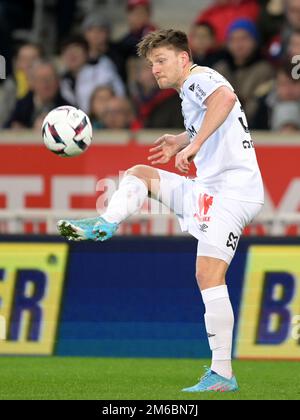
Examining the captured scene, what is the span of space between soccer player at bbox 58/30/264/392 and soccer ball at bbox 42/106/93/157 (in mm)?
466

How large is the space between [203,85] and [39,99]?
786cm

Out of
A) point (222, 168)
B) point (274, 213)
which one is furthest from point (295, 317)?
point (222, 168)

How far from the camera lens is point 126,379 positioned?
973 centimetres

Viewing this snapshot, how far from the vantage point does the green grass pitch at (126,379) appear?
8.55 metres

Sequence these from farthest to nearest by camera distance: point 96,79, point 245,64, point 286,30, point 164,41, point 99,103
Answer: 1. point 96,79
2. point 286,30
3. point 245,64
4. point 99,103
5. point 164,41

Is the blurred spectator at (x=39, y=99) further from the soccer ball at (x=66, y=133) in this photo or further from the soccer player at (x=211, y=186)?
the soccer player at (x=211, y=186)

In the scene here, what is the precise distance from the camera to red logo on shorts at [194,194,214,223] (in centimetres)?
895

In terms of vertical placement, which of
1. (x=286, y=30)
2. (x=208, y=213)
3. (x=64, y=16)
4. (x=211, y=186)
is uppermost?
(x=64, y=16)

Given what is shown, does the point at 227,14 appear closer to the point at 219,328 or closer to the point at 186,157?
the point at 219,328

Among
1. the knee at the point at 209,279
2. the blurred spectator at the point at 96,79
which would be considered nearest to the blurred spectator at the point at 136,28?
the blurred spectator at the point at 96,79

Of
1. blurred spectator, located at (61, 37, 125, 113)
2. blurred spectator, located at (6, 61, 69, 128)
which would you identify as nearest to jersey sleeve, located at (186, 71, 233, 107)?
blurred spectator, located at (6, 61, 69, 128)

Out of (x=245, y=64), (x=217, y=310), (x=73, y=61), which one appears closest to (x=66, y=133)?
(x=217, y=310)

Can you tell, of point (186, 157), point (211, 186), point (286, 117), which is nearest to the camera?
point (186, 157)
